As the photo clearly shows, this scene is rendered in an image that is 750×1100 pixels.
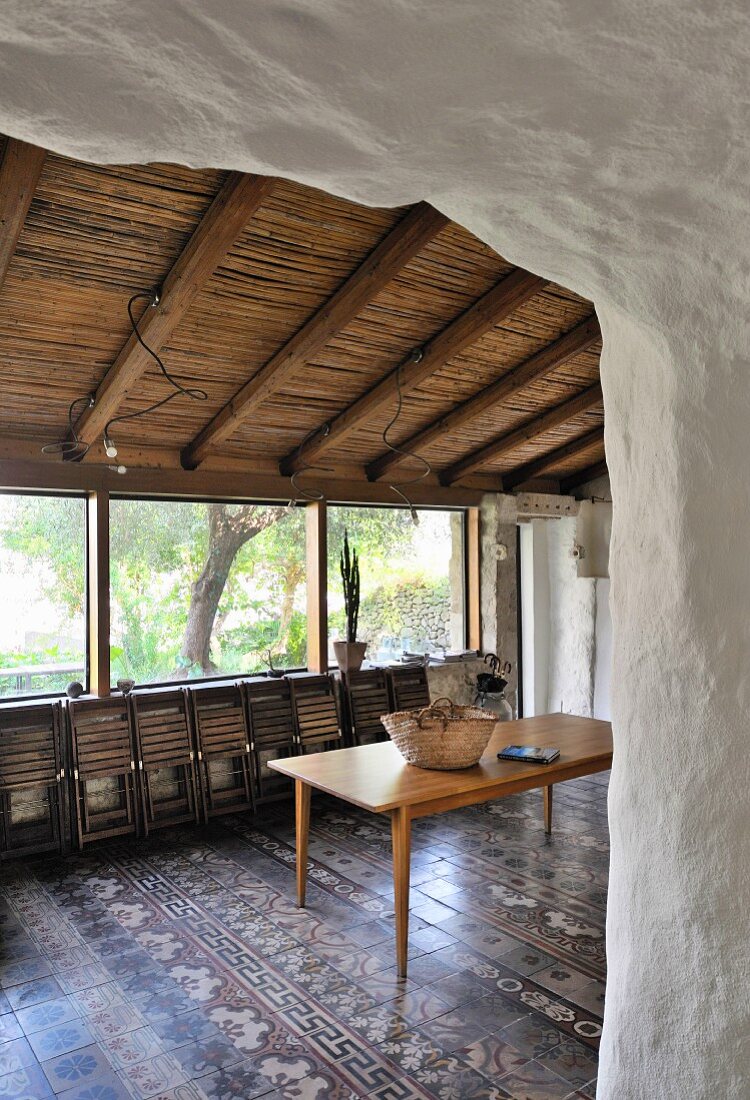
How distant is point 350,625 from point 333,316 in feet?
9.14

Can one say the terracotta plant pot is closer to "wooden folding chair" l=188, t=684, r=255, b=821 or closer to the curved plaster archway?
"wooden folding chair" l=188, t=684, r=255, b=821

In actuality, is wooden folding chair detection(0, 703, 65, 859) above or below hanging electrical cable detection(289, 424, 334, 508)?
below

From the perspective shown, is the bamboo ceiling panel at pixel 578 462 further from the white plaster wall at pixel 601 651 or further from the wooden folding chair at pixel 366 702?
the wooden folding chair at pixel 366 702

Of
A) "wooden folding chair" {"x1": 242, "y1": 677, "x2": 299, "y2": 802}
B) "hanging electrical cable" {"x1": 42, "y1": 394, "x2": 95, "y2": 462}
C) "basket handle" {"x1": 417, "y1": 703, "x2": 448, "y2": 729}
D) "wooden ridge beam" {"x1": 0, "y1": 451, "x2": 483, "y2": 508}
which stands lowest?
"wooden folding chair" {"x1": 242, "y1": 677, "x2": 299, "y2": 802}

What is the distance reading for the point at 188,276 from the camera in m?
3.65

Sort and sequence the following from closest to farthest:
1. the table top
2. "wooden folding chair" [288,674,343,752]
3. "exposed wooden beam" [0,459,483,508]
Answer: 1. the table top
2. "exposed wooden beam" [0,459,483,508]
3. "wooden folding chair" [288,674,343,752]

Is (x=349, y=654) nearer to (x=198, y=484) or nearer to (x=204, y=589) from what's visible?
(x=204, y=589)

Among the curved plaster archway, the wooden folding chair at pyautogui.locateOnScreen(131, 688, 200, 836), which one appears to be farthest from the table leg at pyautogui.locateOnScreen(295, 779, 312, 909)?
the curved plaster archway

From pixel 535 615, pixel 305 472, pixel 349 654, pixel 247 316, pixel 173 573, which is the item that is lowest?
pixel 349 654

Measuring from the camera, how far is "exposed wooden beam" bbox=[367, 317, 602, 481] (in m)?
5.14

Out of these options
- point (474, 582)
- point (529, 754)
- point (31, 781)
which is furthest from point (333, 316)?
point (474, 582)

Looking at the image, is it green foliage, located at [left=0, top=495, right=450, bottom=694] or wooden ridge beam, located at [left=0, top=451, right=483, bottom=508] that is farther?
green foliage, located at [left=0, top=495, right=450, bottom=694]

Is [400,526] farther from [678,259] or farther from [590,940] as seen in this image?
[678,259]

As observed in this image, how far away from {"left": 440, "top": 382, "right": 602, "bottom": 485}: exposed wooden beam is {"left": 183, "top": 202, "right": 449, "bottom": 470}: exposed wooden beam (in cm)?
240
